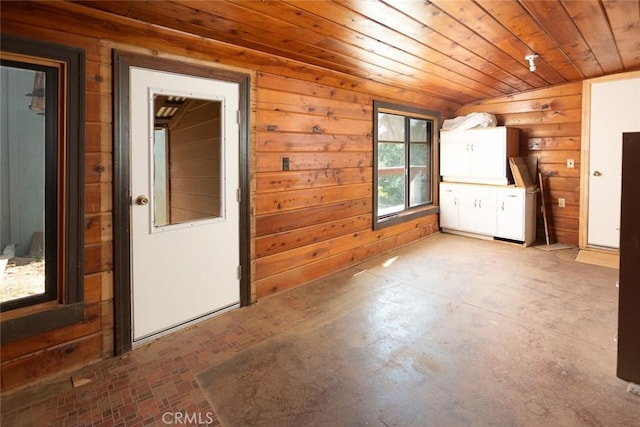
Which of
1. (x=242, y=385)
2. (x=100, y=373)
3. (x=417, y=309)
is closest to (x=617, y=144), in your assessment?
(x=417, y=309)

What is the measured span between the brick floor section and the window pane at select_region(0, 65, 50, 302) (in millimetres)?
569

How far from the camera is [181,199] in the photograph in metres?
2.62

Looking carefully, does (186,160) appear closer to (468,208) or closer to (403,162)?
(403,162)

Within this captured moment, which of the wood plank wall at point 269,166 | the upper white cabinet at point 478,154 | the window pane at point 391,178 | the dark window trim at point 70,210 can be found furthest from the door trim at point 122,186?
the upper white cabinet at point 478,154

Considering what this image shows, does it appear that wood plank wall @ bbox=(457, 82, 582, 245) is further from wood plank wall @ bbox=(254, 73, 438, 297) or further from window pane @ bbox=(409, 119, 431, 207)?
wood plank wall @ bbox=(254, 73, 438, 297)

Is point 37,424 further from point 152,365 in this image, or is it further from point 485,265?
point 485,265

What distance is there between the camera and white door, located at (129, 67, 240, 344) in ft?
7.51

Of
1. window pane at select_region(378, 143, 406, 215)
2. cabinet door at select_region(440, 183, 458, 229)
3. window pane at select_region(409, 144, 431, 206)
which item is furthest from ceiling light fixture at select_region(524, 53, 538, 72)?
cabinet door at select_region(440, 183, 458, 229)

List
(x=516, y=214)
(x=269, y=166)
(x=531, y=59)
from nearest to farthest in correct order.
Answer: (x=269, y=166), (x=531, y=59), (x=516, y=214)

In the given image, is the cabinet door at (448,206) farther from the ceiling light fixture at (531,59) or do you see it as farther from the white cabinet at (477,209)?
the ceiling light fixture at (531,59)

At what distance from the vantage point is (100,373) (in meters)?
2.05

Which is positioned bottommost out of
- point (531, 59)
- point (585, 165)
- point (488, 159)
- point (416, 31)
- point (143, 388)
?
point (143, 388)

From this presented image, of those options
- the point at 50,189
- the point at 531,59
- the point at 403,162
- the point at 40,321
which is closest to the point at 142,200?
the point at 50,189

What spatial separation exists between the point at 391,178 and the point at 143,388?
3889 millimetres
